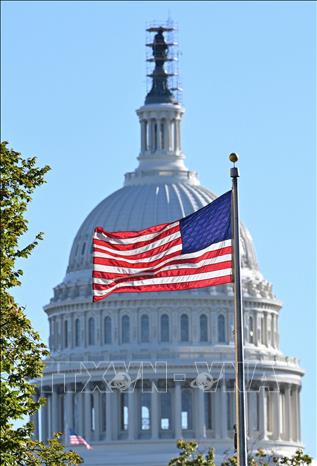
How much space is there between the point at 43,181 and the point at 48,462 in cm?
856

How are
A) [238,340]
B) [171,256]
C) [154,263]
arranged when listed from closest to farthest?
[238,340]
[171,256]
[154,263]

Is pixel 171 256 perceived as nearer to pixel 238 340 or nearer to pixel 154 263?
pixel 154 263

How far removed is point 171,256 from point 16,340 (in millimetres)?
5389

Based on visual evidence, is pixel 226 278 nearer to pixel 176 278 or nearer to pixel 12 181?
pixel 176 278

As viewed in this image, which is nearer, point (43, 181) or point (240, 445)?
point (240, 445)

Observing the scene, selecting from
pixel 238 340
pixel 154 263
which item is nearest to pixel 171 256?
pixel 154 263

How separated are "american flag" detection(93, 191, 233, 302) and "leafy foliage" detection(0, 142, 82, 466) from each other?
90.8 inches

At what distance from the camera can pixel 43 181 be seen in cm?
8912

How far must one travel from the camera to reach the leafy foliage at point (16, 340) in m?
84.4

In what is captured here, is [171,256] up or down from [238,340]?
up

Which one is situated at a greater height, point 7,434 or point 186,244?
point 186,244

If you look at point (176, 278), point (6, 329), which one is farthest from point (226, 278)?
point (6, 329)

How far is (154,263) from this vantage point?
282 feet

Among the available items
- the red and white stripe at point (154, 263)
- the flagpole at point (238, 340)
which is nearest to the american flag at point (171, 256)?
the red and white stripe at point (154, 263)
